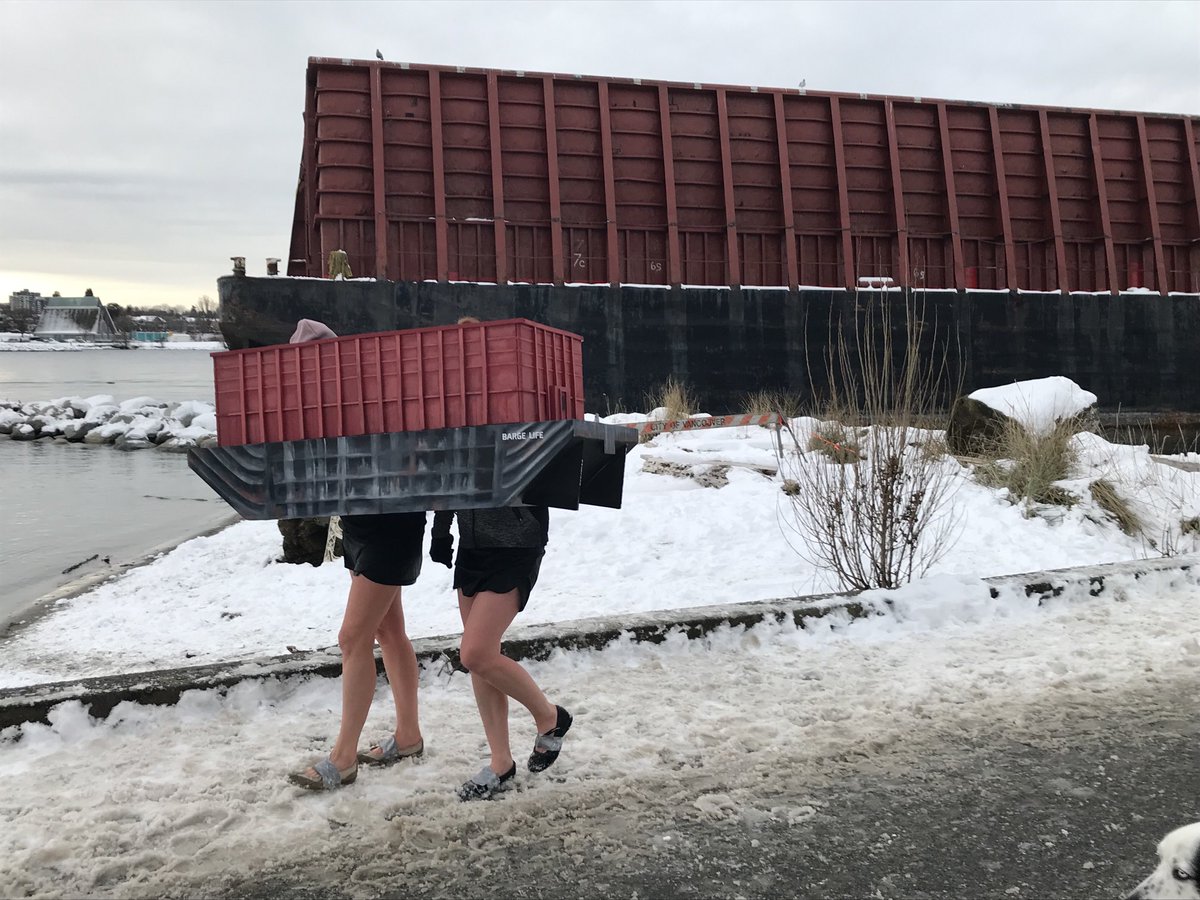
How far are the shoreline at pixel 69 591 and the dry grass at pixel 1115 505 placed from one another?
10.9 meters

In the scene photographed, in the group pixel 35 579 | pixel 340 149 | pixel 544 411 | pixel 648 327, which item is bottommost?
pixel 35 579

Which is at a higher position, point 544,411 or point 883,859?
point 544,411

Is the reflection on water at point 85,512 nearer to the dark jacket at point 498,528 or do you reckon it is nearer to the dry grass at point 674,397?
the dry grass at point 674,397

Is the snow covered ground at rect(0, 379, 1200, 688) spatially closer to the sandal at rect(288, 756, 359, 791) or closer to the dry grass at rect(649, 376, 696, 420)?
the sandal at rect(288, 756, 359, 791)

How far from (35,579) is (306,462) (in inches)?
402

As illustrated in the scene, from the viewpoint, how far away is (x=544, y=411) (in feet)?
10.3

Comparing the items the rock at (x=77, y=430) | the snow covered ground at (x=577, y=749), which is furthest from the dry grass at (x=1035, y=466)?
the rock at (x=77, y=430)

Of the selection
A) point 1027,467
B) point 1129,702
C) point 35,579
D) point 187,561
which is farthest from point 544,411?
point 35,579

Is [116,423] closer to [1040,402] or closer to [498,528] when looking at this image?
[1040,402]

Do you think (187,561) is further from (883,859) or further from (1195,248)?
(1195,248)

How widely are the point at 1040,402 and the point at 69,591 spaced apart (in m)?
11.6

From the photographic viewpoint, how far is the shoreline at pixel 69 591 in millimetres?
9086

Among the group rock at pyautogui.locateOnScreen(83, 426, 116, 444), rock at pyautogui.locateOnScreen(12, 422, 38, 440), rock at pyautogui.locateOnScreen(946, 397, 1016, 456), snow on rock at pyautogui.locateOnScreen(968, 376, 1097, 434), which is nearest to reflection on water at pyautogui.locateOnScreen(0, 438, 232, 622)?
rock at pyautogui.locateOnScreen(83, 426, 116, 444)

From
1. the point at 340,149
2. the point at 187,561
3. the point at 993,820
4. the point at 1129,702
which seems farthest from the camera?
the point at 340,149
